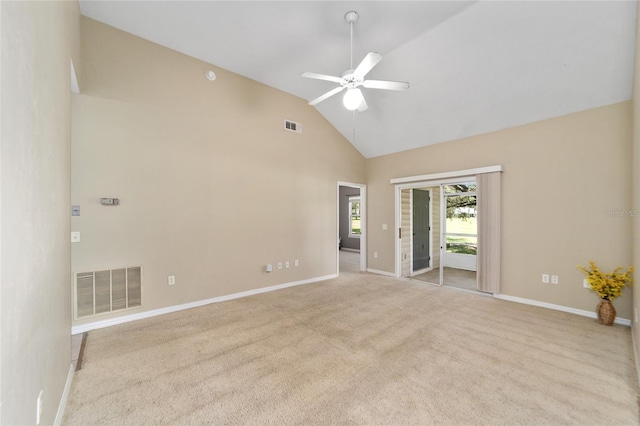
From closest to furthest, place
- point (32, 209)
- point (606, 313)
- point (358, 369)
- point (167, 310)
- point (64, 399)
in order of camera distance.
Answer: point (32, 209)
point (64, 399)
point (358, 369)
point (606, 313)
point (167, 310)

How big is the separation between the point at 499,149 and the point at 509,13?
2.12 meters

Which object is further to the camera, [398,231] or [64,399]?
[398,231]

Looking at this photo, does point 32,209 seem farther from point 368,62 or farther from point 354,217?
point 354,217

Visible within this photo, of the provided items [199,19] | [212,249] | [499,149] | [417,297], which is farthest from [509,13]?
[212,249]

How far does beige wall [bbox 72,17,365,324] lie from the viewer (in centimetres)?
330

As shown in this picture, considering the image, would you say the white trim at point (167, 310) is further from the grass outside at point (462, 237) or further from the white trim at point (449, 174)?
the grass outside at point (462, 237)

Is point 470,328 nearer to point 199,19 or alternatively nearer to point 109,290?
point 109,290

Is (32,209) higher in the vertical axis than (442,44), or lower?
lower

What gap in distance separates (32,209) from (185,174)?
8.98 feet

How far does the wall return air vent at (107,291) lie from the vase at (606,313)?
236 inches

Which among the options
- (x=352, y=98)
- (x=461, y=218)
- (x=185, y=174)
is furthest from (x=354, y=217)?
(x=352, y=98)

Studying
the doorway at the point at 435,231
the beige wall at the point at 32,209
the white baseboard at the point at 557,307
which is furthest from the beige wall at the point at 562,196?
the beige wall at the point at 32,209

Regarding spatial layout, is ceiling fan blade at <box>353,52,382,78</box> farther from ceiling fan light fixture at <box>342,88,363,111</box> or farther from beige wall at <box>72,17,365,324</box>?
beige wall at <box>72,17,365,324</box>

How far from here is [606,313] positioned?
130 inches
